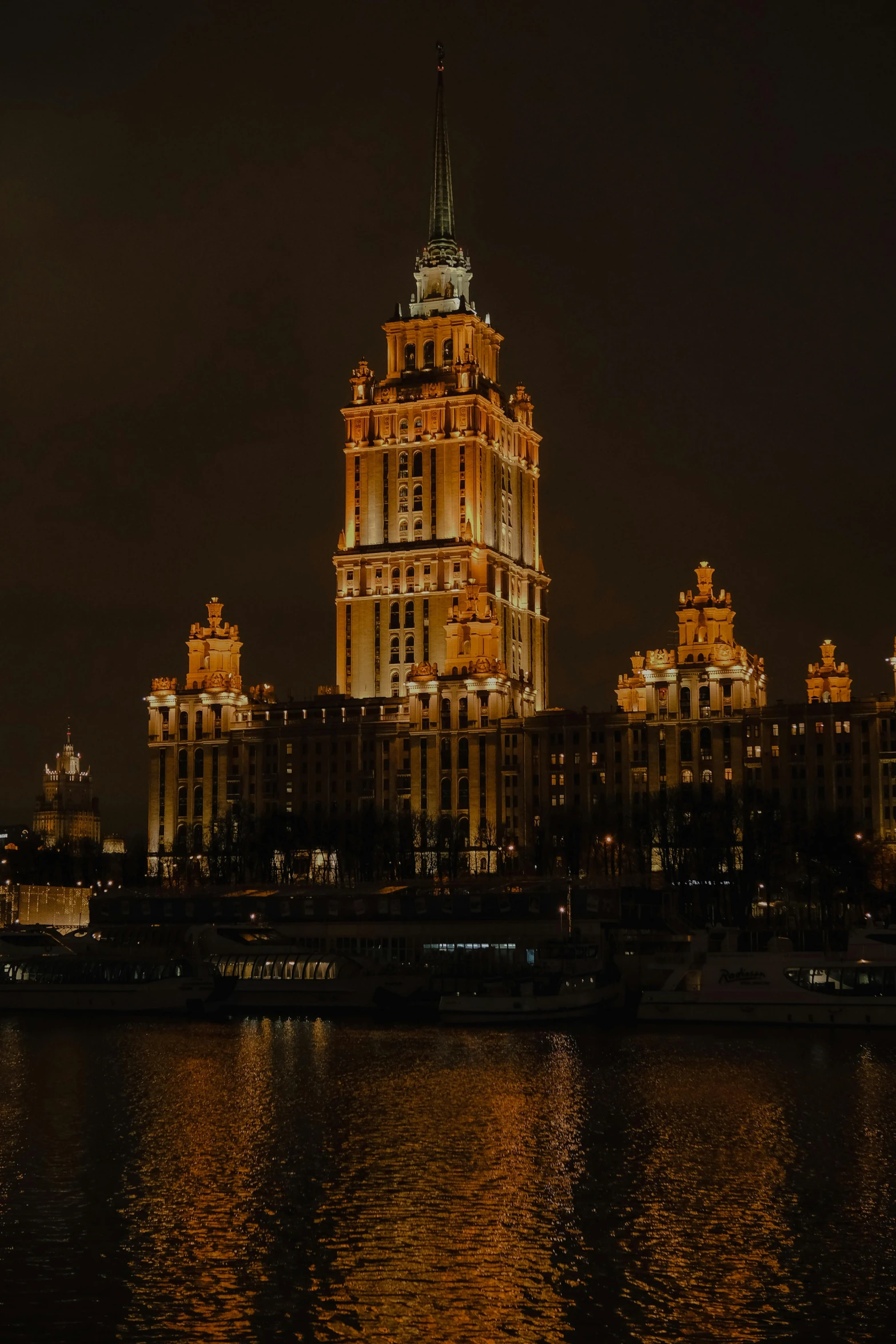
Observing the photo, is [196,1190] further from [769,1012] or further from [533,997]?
[769,1012]

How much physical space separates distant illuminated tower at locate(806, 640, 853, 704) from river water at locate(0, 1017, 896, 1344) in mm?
112484

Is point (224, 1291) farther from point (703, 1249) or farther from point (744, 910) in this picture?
point (744, 910)

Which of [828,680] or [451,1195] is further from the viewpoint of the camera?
[828,680]

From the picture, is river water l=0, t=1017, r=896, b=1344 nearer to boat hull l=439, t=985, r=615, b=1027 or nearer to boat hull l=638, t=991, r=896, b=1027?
boat hull l=638, t=991, r=896, b=1027

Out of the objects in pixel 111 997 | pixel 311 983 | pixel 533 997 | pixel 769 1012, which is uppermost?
pixel 311 983

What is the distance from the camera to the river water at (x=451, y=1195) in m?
37.8

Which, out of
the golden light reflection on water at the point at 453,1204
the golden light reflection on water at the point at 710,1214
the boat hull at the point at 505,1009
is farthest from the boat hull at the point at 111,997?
the golden light reflection on water at the point at 710,1214

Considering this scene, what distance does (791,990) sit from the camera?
295ft

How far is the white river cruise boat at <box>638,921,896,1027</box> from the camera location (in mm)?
88938

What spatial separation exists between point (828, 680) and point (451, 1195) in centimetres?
14902

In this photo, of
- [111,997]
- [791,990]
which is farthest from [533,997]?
[111,997]

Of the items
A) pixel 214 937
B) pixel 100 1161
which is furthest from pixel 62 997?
pixel 100 1161

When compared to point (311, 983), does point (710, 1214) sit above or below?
below

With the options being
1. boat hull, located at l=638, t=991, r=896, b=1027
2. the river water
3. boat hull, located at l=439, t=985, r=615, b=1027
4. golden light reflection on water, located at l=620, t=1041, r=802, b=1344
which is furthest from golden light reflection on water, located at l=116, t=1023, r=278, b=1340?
boat hull, located at l=638, t=991, r=896, b=1027
